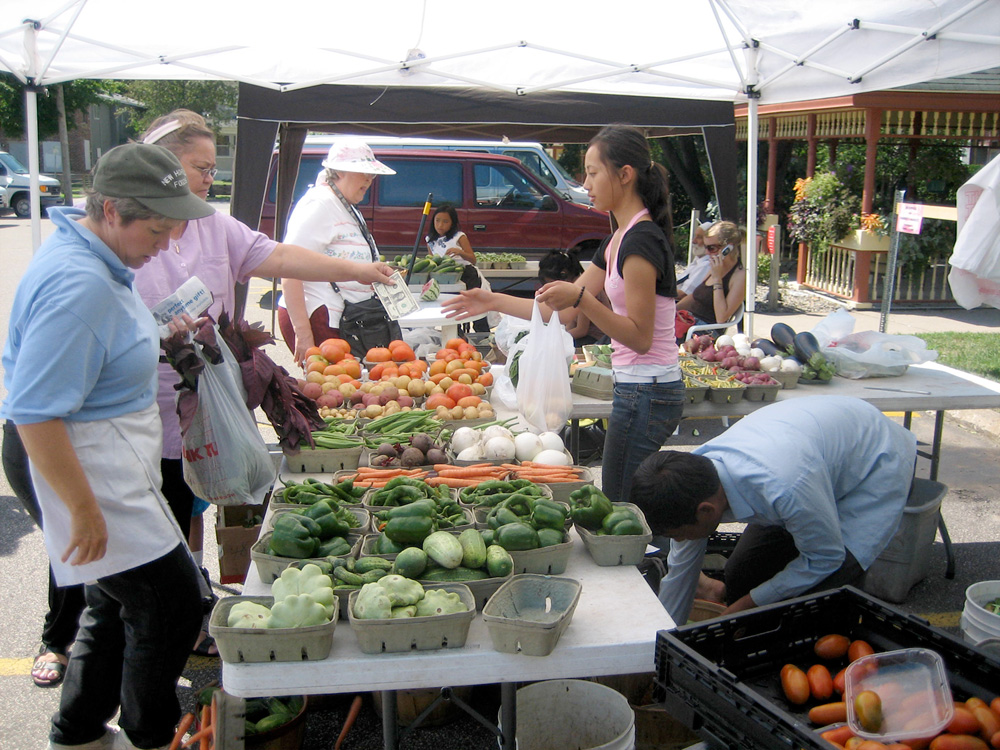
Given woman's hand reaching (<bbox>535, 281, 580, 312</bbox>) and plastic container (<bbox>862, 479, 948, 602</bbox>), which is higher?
woman's hand reaching (<bbox>535, 281, 580, 312</bbox>)

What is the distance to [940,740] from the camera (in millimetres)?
1831

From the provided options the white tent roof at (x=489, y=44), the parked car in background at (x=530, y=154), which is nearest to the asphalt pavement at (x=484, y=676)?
the white tent roof at (x=489, y=44)

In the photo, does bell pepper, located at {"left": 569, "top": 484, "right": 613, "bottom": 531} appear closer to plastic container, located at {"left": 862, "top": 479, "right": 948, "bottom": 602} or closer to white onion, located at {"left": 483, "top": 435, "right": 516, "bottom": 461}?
white onion, located at {"left": 483, "top": 435, "right": 516, "bottom": 461}

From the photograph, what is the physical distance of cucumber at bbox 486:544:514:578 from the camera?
2.22m

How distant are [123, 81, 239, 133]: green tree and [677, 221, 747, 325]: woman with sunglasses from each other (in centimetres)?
2732

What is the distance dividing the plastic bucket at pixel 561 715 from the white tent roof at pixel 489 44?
4.29m

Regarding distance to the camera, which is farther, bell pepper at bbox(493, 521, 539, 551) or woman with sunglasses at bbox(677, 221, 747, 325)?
woman with sunglasses at bbox(677, 221, 747, 325)

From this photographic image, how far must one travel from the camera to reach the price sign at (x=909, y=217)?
681cm

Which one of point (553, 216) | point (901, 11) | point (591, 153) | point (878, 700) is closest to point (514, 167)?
point (553, 216)

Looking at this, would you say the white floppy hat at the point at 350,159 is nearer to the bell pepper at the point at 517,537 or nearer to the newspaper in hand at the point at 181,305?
the newspaper in hand at the point at 181,305

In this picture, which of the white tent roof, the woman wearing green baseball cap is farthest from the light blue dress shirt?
the white tent roof

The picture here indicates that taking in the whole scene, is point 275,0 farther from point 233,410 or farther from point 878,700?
point 878,700

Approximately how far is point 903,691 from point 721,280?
500 centimetres

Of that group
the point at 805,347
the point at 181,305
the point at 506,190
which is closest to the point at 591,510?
the point at 181,305
